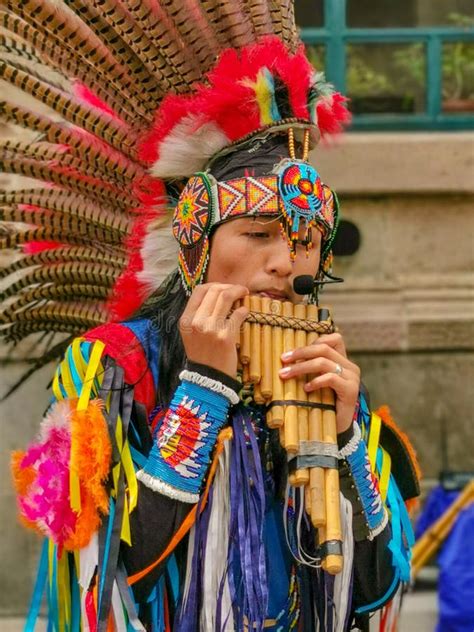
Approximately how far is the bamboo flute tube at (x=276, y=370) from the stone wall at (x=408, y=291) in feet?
8.67

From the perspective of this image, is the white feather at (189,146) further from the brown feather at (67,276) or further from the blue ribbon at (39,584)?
the blue ribbon at (39,584)

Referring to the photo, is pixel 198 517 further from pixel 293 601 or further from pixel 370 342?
pixel 370 342

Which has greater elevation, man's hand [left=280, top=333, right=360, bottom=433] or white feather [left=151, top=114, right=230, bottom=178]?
white feather [left=151, top=114, right=230, bottom=178]

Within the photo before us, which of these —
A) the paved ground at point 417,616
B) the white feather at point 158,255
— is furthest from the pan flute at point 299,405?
the paved ground at point 417,616

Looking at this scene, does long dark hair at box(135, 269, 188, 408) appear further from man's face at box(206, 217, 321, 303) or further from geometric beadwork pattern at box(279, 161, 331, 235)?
geometric beadwork pattern at box(279, 161, 331, 235)

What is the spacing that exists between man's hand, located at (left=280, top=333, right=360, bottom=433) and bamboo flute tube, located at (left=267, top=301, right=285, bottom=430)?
0.05ft

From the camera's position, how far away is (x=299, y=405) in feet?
7.10

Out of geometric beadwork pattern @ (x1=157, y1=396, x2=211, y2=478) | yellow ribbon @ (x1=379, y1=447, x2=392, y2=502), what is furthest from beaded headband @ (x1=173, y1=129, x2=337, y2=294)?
yellow ribbon @ (x1=379, y1=447, x2=392, y2=502)

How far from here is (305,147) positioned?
2.47 metres

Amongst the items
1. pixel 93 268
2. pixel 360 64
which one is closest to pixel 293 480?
pixel 93 268

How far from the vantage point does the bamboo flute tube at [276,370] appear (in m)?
2.13

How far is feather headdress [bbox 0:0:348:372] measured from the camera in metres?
2.44

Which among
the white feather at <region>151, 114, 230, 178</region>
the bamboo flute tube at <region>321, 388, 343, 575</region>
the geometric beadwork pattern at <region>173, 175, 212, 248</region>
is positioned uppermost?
the white feather at <region>151, 114, 230, 178</region>

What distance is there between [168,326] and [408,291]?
2680 millimetres
